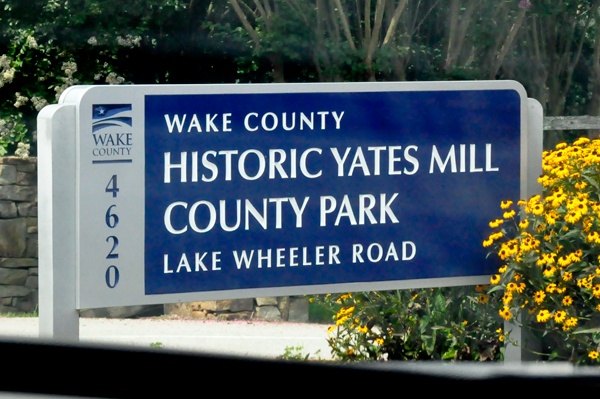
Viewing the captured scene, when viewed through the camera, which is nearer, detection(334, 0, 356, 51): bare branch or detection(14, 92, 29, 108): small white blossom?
detection(334, 0, 356, 51): bare branch

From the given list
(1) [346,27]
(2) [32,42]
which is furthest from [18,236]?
(1) [346,27]

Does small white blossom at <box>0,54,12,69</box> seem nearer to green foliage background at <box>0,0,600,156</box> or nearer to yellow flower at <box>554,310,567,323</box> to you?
green foliage background at <box>0,0,600,156</box>

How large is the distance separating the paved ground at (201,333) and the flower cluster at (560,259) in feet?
5.10

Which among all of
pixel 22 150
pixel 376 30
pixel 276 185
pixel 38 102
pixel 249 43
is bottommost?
pixel 276 185

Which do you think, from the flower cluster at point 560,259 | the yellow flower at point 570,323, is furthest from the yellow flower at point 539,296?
the yellow flower at point 570,323

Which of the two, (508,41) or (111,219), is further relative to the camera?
(508,41)

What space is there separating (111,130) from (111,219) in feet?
1.12

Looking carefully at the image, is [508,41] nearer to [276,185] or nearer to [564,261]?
[564,261]

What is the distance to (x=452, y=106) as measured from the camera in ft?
12.3

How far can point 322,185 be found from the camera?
3.50m

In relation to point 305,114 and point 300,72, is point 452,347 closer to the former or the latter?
point 305,114

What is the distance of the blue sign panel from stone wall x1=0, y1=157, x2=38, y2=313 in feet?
16.4

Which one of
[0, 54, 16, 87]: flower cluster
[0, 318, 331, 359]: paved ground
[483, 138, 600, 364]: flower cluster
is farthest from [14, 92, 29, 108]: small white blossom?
[483, 138, 600, 364]: flower cluster

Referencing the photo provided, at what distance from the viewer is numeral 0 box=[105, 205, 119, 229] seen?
315 cm
